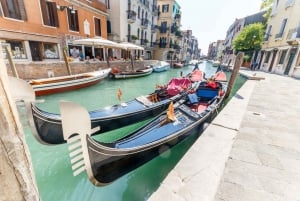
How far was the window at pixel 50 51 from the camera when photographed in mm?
9916

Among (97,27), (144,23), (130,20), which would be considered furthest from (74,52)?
(144,23)

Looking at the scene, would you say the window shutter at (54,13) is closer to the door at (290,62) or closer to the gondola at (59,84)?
the gondola at (59,84)

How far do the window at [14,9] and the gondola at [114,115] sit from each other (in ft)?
28.9

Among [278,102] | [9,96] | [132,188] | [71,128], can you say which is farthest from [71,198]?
[278,102]

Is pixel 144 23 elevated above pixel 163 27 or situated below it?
below

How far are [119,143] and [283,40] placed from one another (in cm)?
1921

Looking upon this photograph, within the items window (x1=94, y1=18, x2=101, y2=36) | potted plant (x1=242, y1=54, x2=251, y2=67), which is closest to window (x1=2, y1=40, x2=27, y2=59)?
window (x1=94, y1=18, x2=101, y2=36)

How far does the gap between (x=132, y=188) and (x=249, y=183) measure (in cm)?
181

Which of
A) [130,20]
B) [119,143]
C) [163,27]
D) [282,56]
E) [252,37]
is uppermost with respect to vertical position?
[163,27]

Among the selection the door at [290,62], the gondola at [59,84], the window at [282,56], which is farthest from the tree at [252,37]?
the gondola at [59,84]

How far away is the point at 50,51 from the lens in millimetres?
10188

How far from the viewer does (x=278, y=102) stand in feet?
17.1

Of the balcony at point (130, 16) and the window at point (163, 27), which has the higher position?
the window at point (163, 27)

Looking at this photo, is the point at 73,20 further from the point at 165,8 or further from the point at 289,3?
the point at 165,8
